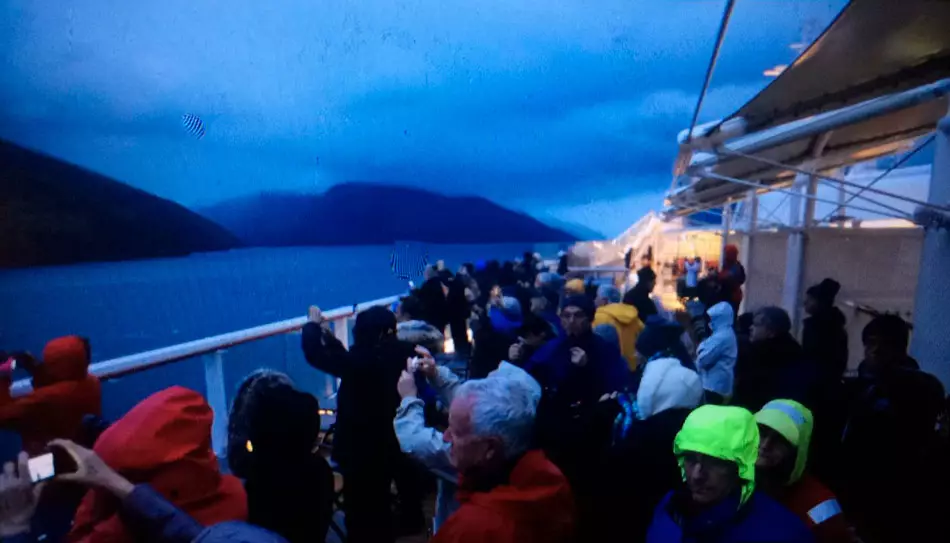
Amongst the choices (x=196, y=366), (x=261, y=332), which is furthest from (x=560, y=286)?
(x=196, y=366)

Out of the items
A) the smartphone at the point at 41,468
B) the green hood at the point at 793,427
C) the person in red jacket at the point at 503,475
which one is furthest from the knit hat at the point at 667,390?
the smartphone at the point at 41,468

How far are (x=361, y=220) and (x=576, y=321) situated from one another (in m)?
16.5

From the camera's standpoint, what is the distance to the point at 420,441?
182 centimetres

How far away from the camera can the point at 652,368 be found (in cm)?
183

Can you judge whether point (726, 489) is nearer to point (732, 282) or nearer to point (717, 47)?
point (717, 47)

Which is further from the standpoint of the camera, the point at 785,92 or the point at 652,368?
the point at 785,92

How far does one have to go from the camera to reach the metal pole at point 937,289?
2.91m

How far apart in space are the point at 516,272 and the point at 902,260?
525 cm

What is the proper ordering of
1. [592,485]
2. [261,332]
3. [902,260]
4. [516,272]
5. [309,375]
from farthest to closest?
[516,272] < [902,260] < [309,375] < [261,332] < [592,485]

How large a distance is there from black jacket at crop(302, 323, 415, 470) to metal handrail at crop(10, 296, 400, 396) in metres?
1.21

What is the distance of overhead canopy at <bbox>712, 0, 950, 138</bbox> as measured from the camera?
2.36 meters

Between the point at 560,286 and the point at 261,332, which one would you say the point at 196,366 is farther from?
the point at 560,286

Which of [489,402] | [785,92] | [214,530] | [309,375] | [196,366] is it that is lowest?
[309,375]

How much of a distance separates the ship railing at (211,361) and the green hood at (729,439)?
6.58 feet
